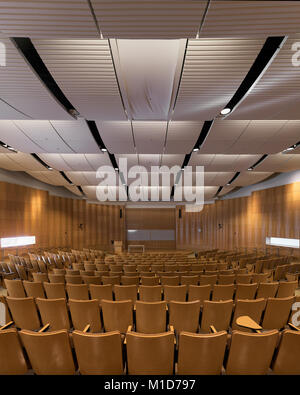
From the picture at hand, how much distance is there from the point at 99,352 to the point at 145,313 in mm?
Result: 1260

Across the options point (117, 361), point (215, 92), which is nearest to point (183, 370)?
point (117, 361)

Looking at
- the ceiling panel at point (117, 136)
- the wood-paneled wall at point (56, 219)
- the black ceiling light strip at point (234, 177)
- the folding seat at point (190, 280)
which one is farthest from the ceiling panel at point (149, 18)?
the wood-paneled wall at point (56, 219)

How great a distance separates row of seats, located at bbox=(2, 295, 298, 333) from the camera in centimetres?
338

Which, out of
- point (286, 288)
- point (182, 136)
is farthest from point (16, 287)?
point (182, 136)

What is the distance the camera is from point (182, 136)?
7371 mm

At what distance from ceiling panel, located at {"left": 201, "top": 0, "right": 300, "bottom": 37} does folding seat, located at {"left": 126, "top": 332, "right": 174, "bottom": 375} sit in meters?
3.76

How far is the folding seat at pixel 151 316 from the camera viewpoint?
333 centimetres

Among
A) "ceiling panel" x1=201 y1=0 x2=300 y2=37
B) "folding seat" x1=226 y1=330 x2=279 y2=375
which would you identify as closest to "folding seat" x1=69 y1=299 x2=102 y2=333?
"folding seat" x1=226 y1=330 x2=279 y2=375

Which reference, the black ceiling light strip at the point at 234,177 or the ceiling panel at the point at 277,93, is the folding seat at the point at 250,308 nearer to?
the ceiling panel at the point at 277,93

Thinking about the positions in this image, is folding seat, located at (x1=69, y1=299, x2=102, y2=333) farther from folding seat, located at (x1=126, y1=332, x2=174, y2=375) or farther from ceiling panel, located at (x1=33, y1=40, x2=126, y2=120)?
ceiling panel, located at (x1=33, y1=40, x2=126, y2=120)

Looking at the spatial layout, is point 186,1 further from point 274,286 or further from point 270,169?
point 270,169

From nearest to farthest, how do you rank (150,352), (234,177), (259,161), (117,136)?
(150,352) < (117,136) < (259,161) < (234,177)

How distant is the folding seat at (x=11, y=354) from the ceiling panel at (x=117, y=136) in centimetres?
564

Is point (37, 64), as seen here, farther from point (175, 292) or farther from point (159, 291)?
point (175, 292)
